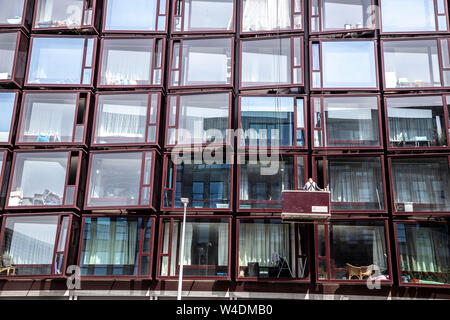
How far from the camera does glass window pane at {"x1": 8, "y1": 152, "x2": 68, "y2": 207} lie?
27.9 meters

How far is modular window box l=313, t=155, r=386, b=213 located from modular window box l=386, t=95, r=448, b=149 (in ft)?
5.18

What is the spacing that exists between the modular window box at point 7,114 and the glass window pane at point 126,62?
4.73 meters

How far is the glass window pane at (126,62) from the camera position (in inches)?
1190

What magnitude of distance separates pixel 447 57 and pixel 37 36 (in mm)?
21911

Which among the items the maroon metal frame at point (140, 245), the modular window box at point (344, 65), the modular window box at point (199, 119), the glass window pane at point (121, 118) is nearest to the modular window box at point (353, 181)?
the modular window box at point (344, 65)

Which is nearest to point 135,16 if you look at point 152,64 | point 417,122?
point 152,64

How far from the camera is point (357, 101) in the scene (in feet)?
94.5

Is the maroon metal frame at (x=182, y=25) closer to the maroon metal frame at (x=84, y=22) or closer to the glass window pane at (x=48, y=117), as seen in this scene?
the maroon metal frame at (x=84, y=22)

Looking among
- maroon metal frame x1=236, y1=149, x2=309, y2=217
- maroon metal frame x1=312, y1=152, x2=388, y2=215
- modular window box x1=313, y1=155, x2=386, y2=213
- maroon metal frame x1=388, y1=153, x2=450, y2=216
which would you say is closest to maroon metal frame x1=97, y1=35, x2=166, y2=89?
maroon metal frame x1=236, y1=149, x2=309, y2=217

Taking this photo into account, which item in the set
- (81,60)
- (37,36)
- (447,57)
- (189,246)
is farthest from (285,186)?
(37,36)

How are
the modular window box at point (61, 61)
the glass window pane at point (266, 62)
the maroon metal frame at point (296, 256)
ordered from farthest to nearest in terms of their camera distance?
the modular window box at point (61, 61) → the glass window pane at point (266, 62) → the maroon metal frame at point (296, 256)

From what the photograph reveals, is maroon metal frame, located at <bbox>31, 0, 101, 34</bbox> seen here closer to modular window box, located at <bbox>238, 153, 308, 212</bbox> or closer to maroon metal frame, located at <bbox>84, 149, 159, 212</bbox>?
maroon metal frame, located at <bbox>84, 149, 159, 212</bbox>
